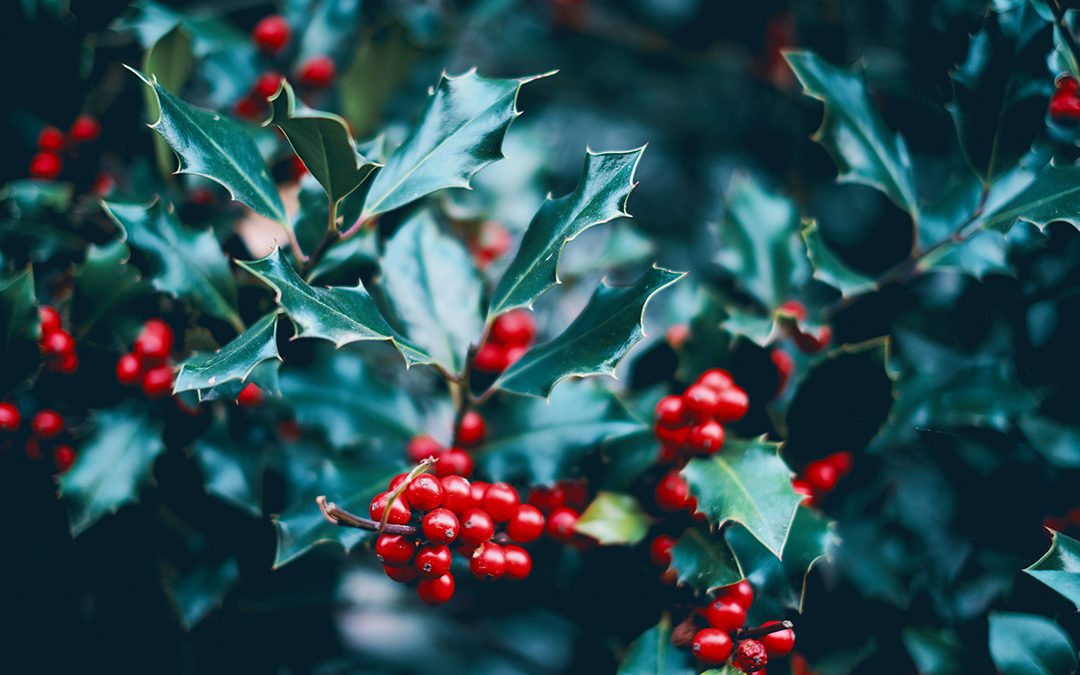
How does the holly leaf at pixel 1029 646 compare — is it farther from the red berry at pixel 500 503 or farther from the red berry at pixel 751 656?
the red berry at pixel 500 503

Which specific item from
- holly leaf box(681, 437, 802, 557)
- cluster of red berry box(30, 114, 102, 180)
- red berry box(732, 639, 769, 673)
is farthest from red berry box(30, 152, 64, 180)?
red berry box(732, 639, 769, 673)

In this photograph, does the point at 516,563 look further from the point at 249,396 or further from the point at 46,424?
the point at 46,424

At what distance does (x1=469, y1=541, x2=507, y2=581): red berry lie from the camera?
2.56 ft

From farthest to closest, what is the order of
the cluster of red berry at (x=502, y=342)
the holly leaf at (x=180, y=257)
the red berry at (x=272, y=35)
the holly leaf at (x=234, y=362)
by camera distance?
the red berry at (x=272, y=35)
the cluster of red berry at (x=502, y=342)
the holly leaf at (x=180, y=257)
the holly leaf at (x=234, y=362)

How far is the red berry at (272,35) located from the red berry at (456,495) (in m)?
0.91

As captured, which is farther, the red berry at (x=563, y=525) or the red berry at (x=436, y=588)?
the red berry at (x=563, y=525)

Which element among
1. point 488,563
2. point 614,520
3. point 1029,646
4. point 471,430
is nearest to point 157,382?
point 471,430

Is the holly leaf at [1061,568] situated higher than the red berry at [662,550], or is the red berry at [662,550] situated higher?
the holly leaf at [1061,568]

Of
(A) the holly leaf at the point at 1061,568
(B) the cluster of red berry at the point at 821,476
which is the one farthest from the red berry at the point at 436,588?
(A) the holly leaf at the point at 1061,568

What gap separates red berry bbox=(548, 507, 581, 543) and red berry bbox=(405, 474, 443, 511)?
0.22 meters

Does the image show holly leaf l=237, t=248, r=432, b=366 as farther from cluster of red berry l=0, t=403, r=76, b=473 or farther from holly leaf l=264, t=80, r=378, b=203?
cluster of red berry l=0, t=403, r=76, b=473

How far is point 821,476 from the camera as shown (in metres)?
1.00

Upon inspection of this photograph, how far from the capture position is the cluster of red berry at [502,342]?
3.64 ft

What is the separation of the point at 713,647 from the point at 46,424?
2.87ft
